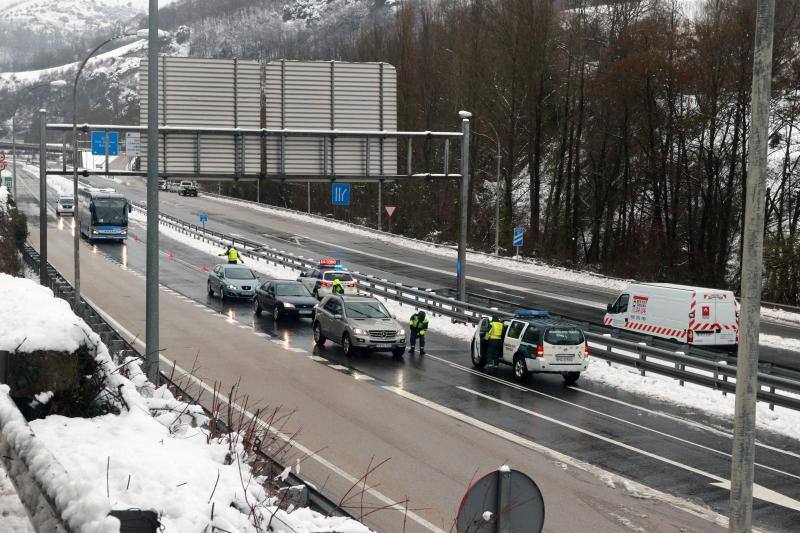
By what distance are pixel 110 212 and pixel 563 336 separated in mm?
44675

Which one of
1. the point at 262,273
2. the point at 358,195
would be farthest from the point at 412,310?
the point at 358,195

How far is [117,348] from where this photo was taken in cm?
1666

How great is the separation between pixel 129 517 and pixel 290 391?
17.0 meters

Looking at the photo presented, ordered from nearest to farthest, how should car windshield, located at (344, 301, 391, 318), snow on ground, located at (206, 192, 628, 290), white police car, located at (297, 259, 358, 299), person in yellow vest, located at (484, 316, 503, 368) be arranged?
1. person in yellow vest, located at (484, 316, 503, 368)
2. car windshield, located at (344, 301, 391, 318)
3. white police car, located at (297, 259, 358, 299)
4. snow on ground, located at (206, 192, 628, 290)

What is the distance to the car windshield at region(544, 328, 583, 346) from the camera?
2285 cm

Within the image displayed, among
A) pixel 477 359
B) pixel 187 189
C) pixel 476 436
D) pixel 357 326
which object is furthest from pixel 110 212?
pixel 476 436

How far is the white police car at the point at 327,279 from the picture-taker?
3925 centimetres

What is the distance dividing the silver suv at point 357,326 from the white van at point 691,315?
9.11 m

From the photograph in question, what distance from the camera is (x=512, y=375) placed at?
79.7ft

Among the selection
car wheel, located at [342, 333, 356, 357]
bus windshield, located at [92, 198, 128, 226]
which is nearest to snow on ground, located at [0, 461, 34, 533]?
car wheel, located at [342, 333, 356, 357]

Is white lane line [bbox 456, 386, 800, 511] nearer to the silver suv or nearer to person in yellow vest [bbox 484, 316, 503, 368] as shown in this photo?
person in yellow vest [bbox 484, 316, 503, 368]

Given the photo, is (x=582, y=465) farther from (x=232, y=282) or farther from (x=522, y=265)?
(x=522, y=265)

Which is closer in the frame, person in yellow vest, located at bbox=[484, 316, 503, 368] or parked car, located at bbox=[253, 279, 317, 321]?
person in yellow vest, located at bbox=[484, 316, 503, 368]

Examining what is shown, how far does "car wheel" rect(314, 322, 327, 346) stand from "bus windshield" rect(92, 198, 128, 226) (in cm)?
3587
